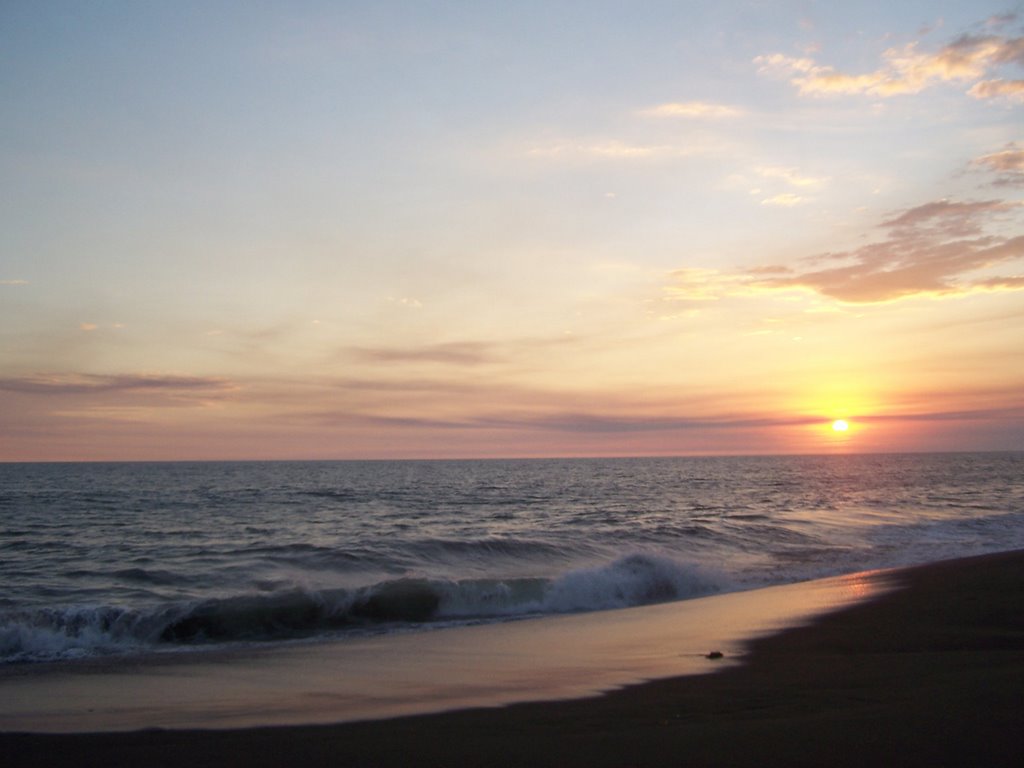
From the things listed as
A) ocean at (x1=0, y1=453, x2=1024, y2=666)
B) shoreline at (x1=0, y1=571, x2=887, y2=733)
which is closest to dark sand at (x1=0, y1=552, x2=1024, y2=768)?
shoreline at (x1=0, y1=571, x2=887, y2=733)

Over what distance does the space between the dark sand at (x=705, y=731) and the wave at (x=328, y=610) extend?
6.19 meters

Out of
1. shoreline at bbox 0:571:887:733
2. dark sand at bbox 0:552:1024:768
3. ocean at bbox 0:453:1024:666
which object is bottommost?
ocean at bbox 0:453:1024:666

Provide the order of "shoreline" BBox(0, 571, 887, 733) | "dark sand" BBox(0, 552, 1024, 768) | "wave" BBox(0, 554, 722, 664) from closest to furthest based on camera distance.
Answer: "dark sand" BBox(0, 552, 1024, 768) < "shoreline" BBox(0, 571, 887, 733) < "wave" BBox(0, 554, 722, 664)

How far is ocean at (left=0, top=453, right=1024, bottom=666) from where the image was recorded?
13320 millimetres

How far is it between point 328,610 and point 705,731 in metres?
10.1

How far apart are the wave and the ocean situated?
0.14 ft

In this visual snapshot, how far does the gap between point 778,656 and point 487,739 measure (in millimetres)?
4833

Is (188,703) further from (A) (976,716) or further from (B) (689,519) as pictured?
(B) (689,519)

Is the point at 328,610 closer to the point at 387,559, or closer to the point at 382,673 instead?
the point at 382,673

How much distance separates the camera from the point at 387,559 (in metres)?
20.5

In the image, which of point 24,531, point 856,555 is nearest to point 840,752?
point 856,555

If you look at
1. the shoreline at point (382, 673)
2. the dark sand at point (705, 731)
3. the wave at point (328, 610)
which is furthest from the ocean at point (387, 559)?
the dark sand at point (705, 731)

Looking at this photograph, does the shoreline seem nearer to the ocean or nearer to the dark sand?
the dark sand

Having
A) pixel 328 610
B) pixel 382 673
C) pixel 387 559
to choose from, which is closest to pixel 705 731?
pixel 382 673
